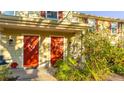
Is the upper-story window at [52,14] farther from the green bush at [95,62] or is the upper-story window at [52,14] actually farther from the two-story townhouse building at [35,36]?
the green bush at [95,62]

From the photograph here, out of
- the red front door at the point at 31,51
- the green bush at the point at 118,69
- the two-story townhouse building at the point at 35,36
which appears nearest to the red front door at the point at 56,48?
the two-story townhouse building at the point at 35,36

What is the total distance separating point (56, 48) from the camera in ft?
47.2

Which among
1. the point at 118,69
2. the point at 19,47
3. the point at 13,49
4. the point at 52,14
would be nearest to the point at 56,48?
the point at 52,14

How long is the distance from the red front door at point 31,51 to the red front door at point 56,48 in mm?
1097

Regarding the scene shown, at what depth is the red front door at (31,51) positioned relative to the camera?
13.2 metres

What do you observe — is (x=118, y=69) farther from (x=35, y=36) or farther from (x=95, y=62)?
(x=35, y=36)

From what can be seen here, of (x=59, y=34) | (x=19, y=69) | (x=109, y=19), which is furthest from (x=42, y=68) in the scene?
(x=109, y=19)

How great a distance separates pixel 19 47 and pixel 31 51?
85cm

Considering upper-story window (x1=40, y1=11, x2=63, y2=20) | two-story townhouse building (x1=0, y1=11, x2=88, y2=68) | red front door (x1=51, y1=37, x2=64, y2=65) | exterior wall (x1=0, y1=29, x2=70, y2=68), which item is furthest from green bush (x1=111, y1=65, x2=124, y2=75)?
upper-story window (x1=40, y1=11, x2=63, y2=20)

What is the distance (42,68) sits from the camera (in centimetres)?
1348

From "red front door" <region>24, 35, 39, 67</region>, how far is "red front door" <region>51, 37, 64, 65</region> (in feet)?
3.60
